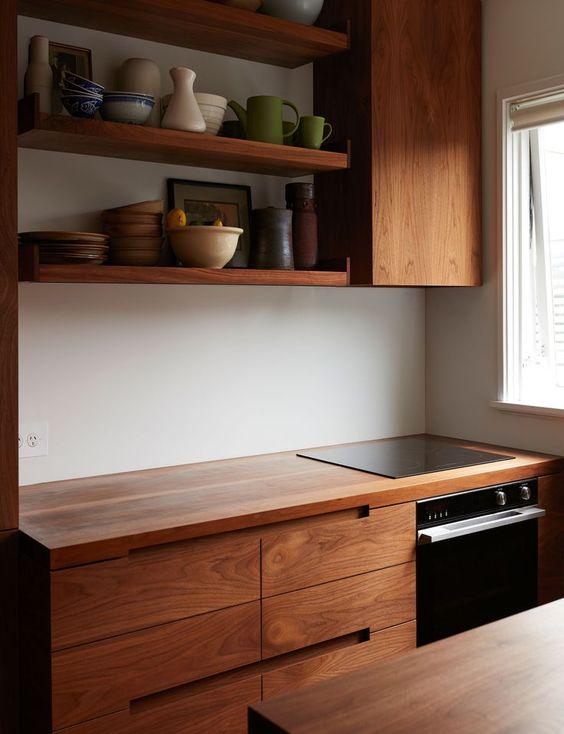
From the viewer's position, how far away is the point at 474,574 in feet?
8.89

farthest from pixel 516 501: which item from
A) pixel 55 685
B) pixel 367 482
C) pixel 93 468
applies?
pixel 55 685

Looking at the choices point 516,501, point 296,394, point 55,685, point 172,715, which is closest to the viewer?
point 55,685

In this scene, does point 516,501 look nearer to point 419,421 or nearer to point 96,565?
point 419,421

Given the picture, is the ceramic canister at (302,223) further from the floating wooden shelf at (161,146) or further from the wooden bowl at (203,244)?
the wooden bowl at (203,244)

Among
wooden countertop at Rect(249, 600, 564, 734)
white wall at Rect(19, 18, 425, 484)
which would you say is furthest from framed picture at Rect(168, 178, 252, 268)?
wooden countertop at Rect(249, 600, 564, 734)

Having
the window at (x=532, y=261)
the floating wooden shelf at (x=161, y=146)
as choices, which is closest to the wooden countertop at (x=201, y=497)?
the window at (x=532, y=261)

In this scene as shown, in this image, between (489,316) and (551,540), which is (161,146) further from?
(551,540)

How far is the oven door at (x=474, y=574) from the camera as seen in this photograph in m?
2.57

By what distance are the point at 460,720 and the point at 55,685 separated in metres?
1.08

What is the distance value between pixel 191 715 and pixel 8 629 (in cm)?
50

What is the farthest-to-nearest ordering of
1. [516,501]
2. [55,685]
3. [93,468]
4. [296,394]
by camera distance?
Result: [296,394] → [516,501] → [93,468] → [55,685]

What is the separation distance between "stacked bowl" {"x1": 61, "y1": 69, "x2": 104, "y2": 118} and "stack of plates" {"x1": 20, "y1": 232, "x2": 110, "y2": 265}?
1.08 ft

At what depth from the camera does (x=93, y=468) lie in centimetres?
259

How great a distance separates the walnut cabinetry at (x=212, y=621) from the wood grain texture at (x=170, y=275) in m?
0.72
